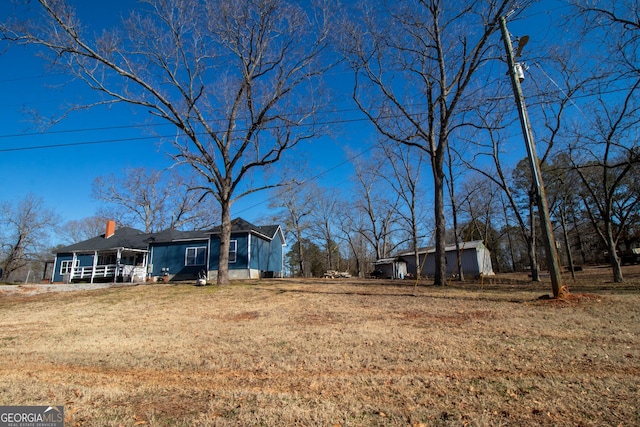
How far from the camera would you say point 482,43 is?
41.4 feet

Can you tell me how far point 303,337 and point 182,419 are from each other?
108 inches

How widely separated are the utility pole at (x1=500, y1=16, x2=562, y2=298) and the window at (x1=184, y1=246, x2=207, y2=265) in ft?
71.1

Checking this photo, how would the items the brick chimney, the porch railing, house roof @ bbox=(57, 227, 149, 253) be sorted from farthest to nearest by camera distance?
1. the brick chimney
2. house roof @ bbox=(57, 227, 149, 253)
3. the porch railing

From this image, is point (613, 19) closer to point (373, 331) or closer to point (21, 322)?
point (373, 331)

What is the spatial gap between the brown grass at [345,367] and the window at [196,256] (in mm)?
17094

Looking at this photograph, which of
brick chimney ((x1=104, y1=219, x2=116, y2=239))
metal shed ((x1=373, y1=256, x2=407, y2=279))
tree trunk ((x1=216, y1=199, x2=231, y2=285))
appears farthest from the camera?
metal shed ((x1=373, y1=256, x2=407, y2=279))

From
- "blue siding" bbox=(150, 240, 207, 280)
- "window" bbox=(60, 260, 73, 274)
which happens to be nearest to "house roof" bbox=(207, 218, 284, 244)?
"blue siding" bbox=(150, 240, 207, 280)

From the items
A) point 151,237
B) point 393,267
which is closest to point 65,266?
point 151,237

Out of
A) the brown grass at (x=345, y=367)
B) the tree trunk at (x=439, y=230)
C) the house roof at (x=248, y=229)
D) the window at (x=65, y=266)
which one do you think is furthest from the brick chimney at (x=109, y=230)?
the tree trunk at (x=439, y=230)

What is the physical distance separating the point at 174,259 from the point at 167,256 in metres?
0.63

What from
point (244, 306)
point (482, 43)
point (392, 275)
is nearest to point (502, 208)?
point (392, 275)

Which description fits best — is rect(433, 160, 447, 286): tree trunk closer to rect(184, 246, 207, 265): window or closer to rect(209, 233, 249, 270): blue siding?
rect(209, 233, 249, 270): blue siding

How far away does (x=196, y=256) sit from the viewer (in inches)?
966

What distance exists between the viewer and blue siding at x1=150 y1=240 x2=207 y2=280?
24375 millimetres
